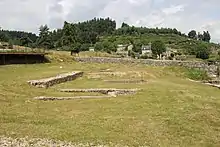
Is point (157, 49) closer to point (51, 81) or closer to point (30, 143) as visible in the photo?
point (51, 81)

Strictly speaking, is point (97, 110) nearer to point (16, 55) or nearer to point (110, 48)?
point (16, 55)

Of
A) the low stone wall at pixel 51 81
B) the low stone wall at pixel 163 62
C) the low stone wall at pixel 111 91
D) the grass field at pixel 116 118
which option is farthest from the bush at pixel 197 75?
the low stone wall at pixel 111 91

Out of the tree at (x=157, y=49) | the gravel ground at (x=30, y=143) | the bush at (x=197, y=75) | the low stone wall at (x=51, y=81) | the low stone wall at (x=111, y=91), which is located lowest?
the bush at (x=197, y=75)

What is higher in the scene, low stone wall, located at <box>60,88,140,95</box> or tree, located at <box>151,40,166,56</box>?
tree, located at <box>151,40,166,56</box>

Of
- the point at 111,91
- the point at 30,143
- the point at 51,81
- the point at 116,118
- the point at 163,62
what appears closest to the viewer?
the point at 30,143

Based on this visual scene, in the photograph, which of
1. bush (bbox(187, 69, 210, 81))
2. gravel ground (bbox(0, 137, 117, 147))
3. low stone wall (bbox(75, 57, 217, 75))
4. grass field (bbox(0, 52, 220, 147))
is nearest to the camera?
gravel ground (bbox(0, 137, 117, 147))

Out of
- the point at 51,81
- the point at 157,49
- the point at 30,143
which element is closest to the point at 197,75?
the point at 51,81

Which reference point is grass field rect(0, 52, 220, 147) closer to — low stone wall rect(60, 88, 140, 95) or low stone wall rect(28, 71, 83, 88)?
low stone wall rect(28, 71, 83, 88)

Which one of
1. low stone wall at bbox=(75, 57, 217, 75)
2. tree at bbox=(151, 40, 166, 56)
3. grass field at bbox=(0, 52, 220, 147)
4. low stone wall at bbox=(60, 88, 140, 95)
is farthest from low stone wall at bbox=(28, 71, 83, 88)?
tree at bbox=(151, 40, 166, 56)

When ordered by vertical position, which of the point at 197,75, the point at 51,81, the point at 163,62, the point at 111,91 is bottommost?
the point at 197,75

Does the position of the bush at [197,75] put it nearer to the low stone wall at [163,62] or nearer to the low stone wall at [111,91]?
the low stone wall at [163,62]

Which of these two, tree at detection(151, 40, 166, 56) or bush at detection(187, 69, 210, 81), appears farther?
tree at detection(151, 40, 166, 56)

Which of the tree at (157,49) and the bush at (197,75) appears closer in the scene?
the bush at (197,75)

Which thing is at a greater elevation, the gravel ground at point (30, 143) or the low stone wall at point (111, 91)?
the low stone wall at point (111, 91)
